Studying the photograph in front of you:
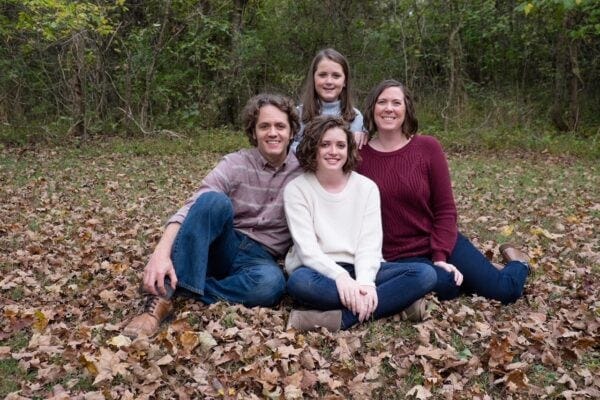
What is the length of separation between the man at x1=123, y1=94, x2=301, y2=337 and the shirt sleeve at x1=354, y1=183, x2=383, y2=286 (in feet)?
1.86

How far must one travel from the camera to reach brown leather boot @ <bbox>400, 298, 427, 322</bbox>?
11.9ft

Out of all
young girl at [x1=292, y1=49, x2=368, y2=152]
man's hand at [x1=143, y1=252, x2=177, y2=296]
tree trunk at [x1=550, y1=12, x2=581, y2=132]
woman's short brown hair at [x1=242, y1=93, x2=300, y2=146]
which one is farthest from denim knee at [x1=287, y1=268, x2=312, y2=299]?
tree trunk at [x1=550, y1=12, x2=581, y2=132]

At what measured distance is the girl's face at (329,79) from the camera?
4559 millimetres

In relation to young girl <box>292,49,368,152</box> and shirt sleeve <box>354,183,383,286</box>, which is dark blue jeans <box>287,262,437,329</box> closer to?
shirt sleeve <box>354,183,383,286</box>

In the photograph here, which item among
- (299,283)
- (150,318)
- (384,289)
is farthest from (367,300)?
(150,318)

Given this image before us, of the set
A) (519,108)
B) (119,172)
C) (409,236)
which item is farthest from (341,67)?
(519,108)

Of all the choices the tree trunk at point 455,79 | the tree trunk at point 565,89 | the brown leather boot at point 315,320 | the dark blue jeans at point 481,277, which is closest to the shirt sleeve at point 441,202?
the dark blue jeans at point 481,277

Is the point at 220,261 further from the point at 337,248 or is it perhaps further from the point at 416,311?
the point at 416,311

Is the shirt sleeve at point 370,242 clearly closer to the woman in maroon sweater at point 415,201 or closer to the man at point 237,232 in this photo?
the woman in maroon sweater at point 415,201

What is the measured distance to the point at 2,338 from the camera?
11.5ft

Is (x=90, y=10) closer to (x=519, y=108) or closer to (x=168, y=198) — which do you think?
(x=168, y=198)

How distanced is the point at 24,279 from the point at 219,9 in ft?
45.2

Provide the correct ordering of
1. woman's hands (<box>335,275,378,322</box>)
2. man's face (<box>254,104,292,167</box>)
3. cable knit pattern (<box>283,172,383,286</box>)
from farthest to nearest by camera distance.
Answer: man's face (<box>254,104,292,167</box>) → cable knit pattern (<box>283,172,383,286</box>) → woman's hands (<box>335,275,378,322</box>)

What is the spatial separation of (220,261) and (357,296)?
1.03 metres
